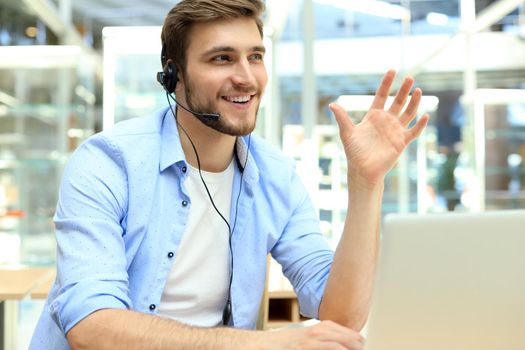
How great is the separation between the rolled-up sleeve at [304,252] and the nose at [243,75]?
11.6 inches

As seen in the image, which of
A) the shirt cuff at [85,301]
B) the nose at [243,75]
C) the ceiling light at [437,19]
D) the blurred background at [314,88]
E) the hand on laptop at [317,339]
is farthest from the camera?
the ceiling light at [437,19]

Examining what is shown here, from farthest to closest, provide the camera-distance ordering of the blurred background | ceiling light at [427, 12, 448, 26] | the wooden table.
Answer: ceiling light at [427, 12, 448, 26], the blurred background, the wooden table

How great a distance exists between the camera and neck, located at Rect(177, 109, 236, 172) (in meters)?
1.51

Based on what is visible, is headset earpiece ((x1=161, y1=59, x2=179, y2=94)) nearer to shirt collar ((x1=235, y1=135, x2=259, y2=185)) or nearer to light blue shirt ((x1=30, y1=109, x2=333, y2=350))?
light blue shirt ((x1=30, y1=109, x2=333, y2=350))

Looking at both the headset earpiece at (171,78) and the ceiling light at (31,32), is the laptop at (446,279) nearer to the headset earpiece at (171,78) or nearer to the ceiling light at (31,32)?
the headset earpiece at (171,78)

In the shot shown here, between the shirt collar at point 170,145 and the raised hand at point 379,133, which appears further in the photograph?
the shirt collar at point 170,145

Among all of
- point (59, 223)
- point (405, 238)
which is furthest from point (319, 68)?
point (405, 238)

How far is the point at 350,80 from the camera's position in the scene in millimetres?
5934

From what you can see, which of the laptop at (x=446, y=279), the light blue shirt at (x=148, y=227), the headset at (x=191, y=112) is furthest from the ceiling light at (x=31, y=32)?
the laptop at (x=446, y=279)

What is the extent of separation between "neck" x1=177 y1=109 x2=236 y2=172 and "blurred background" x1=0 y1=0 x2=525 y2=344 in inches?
144

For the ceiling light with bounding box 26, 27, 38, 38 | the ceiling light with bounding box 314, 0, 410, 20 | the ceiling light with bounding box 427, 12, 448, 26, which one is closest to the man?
the ceiling light with bounding box 26, 27, 38, 38

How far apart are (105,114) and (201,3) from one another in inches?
159

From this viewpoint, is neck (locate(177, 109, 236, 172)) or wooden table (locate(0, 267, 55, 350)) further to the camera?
wooden table (locate(0, 267, 55, 350))

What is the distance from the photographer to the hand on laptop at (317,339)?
928 mm
